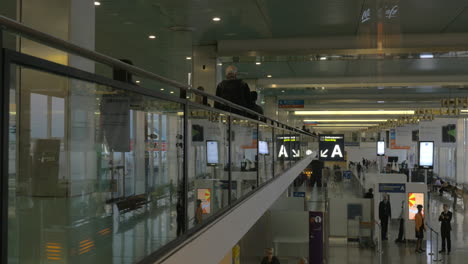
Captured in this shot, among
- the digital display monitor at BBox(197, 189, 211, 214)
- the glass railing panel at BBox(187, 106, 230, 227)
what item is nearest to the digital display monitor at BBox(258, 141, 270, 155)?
the glass railing panel at BBox(187, 106, 230, 227)

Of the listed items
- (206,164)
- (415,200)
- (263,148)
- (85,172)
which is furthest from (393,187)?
(85,172)

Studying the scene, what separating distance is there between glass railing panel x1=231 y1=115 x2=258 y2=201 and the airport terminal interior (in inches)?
1.9

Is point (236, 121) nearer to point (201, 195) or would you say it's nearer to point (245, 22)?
point (201, 195)

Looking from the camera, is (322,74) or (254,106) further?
(322,74)

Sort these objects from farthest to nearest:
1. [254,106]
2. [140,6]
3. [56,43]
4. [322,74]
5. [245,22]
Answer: [322,74] → [245,22] → [140,6] → [254,106] → [56,43]

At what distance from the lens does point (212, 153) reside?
476cm

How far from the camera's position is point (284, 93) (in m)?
26.1

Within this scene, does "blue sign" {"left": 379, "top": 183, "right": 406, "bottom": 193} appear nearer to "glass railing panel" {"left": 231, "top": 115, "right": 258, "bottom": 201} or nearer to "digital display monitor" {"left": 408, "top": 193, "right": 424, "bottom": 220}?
"digital display monitor" {"left": 408, "top": 193, "right": 424, "bottom": 220}

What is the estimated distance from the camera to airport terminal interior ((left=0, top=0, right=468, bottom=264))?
186cm

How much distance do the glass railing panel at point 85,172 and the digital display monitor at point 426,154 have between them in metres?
21.1

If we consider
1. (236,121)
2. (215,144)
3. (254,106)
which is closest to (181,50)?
(254,106)

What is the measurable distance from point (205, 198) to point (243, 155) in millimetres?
1845

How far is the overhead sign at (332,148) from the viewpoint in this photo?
2395cm

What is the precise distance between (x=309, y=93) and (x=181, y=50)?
13.6 meters
